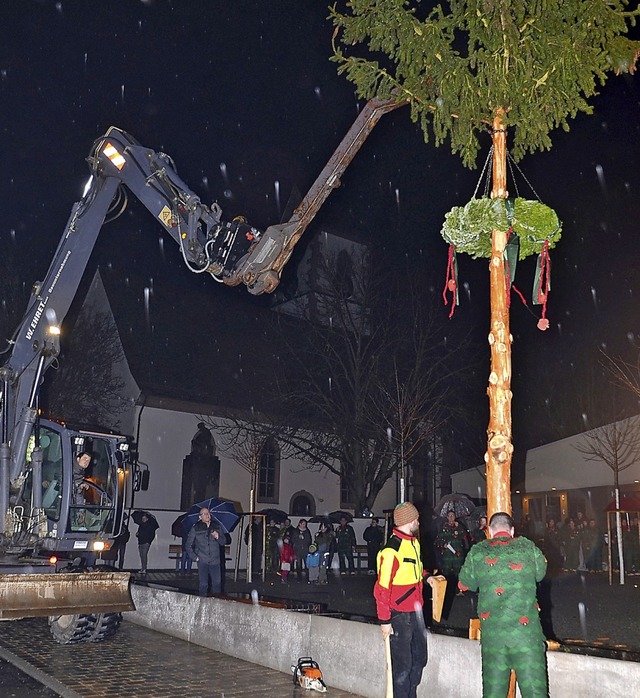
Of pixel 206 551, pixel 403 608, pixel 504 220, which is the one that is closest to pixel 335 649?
pixel 403 608

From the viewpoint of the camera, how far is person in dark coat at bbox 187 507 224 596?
14250 mm

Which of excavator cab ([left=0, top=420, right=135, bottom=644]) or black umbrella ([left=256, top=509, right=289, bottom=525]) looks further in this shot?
black umbrella ([left=256, top=509, right=289, bottom=525])

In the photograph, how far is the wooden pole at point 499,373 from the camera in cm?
738

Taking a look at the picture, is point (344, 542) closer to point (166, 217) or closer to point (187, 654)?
point (187, 654)

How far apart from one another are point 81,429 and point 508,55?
9.05 m

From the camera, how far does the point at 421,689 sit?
759cm

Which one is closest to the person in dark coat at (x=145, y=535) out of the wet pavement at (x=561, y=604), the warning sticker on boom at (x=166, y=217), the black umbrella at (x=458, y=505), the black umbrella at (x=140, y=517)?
the black umbrella at (x=140, y=517)

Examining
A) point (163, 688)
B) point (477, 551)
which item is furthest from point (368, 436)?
point (477, 551)

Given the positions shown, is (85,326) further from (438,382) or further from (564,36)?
(564,36)

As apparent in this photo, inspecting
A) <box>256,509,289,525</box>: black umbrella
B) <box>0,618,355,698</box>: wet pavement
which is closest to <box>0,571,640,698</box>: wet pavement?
<box>0,618,355,698</box>: wet pavement

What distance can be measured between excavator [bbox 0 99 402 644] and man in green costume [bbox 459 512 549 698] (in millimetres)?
4668

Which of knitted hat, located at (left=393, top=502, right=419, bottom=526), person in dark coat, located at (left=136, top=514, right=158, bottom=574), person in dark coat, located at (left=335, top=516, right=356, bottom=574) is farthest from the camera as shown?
person in dark coat, located at (left=136, top=514, right=158, bottom=574)

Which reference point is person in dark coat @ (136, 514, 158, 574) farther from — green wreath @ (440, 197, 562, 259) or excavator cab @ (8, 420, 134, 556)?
green wreath @ (440, 197, 562, 259)

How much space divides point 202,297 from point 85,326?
9184 mm
